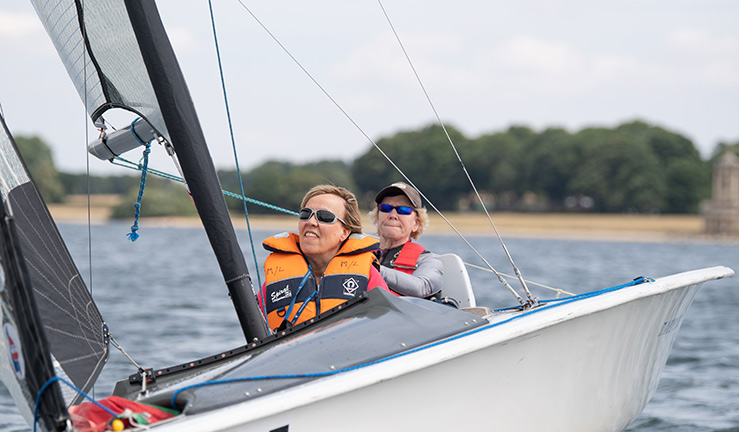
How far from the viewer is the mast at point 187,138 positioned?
371 cm

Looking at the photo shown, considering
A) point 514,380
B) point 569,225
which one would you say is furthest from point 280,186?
point 514,380

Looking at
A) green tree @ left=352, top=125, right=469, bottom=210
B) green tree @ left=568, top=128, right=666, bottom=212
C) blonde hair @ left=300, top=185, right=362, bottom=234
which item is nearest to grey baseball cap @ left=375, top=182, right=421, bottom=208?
blonde hair @ left=300, top=185, right=362, bottom=234

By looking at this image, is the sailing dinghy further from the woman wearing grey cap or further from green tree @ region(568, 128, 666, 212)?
green tree @ region(568, 128, 666, 212)

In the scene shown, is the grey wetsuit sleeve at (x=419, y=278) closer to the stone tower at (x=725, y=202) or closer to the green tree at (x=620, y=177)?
the stone tower at (x=725, y=202)

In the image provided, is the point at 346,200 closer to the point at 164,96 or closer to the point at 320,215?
the point at 320,215

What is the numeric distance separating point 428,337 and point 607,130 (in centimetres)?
8155

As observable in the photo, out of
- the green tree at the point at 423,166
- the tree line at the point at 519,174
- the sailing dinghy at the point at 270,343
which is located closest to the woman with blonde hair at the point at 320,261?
the sailing dinghy at the point at 270,343

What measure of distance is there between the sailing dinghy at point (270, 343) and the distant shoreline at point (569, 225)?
51.2 metres

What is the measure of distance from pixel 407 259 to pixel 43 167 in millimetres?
85242

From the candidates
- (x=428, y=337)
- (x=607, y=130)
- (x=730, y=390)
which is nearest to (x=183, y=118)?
(x=428, y=337)

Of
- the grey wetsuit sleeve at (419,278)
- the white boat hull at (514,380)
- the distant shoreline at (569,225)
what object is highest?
the grey wetsuit sleeve at (419,278)

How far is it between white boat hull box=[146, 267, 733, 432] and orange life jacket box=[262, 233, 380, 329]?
0.52 metres

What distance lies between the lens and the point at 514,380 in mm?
3404

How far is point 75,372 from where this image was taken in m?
3.25
